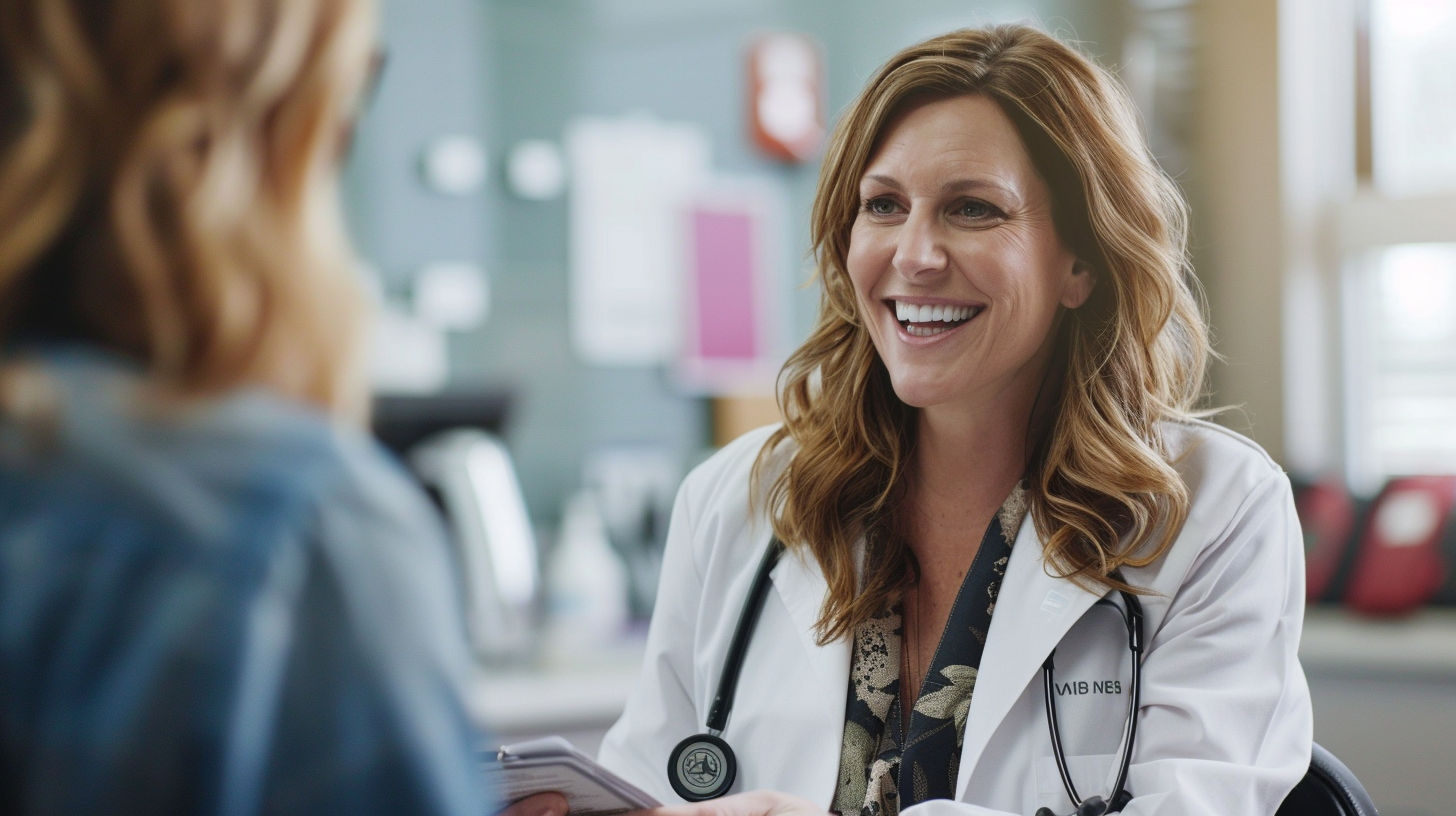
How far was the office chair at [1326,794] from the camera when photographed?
1.21m

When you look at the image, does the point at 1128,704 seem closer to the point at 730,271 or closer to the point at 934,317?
the point at 934,317

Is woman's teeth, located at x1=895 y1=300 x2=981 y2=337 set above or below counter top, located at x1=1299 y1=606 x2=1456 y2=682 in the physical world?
above

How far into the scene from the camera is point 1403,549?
3393 mm

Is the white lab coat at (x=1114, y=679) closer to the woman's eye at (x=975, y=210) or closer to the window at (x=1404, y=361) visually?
the woman's eye at (x=975, y=210)

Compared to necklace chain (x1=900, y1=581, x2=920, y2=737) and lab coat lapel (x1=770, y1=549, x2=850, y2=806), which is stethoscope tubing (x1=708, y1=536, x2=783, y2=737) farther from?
necklace chain (x1=900, y1=581, x2=920, y2=737)

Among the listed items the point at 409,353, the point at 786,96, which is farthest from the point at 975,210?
the point at 786,96

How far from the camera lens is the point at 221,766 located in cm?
55

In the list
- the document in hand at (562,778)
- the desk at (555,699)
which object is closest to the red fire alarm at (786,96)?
the desk at (555,699)

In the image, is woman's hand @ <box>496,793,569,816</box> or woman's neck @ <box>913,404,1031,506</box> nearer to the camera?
woman's hand @ <box>496,793,569,816</box>

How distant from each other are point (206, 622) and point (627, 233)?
9.57 feet

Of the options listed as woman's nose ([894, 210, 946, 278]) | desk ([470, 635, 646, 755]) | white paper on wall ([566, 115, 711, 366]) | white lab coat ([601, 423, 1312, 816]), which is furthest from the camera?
white paper on wall ([566, 115, 711, 366])

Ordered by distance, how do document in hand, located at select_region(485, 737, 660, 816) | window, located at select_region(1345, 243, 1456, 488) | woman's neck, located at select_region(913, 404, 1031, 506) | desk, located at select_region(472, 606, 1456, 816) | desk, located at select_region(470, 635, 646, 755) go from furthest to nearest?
window, located at select_region(1345, 243, 1456, 488), desk, located at select_region(472, 606, 1456, 816), desk, located at select_region(470, 635, 646, 755), woman's neck, located at select_region(913, 404, 1031, 506), document in hand, located at select_region(485, 737, 660, 816)

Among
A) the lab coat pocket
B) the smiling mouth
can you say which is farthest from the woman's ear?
the lab coat pocket

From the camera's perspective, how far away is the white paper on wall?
3357mm
